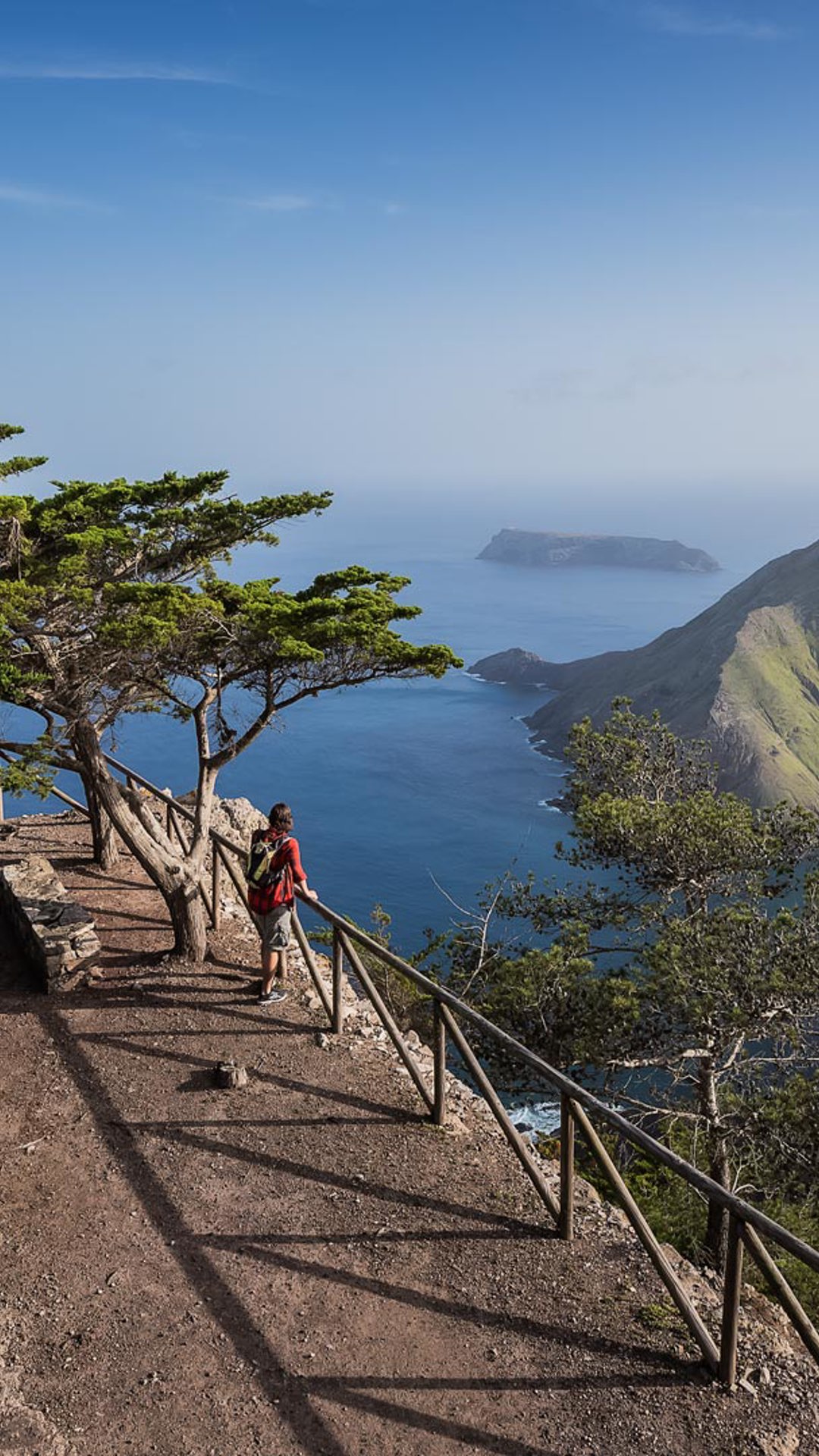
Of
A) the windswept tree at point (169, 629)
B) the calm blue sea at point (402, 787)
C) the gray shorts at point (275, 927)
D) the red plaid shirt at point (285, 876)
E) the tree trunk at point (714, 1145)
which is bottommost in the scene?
the calm blue sea at point (402, 787)

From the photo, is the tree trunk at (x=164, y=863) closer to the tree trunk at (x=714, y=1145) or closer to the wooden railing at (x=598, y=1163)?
the wooden railing at (x=598, y=1163)

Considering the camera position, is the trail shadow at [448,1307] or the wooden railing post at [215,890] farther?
the wooden railing post at [215,890]

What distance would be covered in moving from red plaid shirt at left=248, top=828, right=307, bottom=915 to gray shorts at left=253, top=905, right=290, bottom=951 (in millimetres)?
56

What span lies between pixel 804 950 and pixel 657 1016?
2638 millimetres

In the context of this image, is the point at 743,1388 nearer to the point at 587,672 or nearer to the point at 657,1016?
the point at 657,1016

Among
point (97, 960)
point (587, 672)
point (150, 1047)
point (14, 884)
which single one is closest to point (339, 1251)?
point (150, 1047)

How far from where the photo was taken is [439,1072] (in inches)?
310

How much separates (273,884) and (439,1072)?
2.67 metres

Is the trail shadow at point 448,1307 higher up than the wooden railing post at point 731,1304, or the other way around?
the wooden railing post at point 731,1304

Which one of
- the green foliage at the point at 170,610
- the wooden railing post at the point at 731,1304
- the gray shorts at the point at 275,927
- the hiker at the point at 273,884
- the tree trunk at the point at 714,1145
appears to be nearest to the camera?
the wooden railing post at the point at 731,1304

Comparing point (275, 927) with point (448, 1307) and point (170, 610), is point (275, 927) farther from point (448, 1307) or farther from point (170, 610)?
point (448, 1307)

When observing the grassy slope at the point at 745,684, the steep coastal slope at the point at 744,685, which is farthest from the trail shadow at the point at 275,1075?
the grassy slope at the point at 745,684

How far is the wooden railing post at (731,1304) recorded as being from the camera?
5164mm

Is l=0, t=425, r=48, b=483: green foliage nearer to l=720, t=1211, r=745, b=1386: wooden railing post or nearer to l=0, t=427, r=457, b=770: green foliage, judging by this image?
l=0, t=427, r=457, b=770: green foliage
